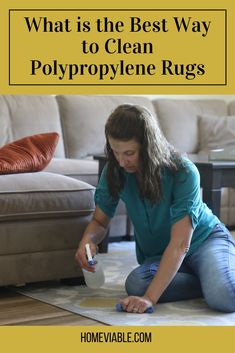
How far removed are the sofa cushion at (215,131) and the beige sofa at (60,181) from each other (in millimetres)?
39

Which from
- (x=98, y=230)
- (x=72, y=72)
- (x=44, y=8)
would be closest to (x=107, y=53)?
(x=44, y=8)

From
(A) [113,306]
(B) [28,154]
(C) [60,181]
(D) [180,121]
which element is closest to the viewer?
(A) [113,306]

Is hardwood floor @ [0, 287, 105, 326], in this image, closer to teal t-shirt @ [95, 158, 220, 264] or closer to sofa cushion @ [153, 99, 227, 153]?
teal t-shirt @ [95, 158, 220, 264]

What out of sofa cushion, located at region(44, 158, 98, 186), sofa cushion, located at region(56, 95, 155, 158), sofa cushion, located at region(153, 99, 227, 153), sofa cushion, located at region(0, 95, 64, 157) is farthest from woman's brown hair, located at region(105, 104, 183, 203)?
sofa cushion, located at region(153, 99, 227, 153)

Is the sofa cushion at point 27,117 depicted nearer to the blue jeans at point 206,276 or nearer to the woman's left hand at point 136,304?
the blue jeans at point 206,276

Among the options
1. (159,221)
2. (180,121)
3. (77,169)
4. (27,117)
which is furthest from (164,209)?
(180,121)

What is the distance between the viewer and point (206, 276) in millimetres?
2111

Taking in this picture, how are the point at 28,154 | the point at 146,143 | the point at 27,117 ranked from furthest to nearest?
1. the point at 27,117
2. the point at 28,154
3. the point at 146,143

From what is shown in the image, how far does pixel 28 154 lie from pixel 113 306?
0.72 m

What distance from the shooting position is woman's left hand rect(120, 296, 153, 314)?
6.56ft

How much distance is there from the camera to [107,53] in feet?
8.79

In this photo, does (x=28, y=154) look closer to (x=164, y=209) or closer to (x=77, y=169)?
(x=164, y=209)

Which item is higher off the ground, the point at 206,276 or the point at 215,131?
the point at 215,131

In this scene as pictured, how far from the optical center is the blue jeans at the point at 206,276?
6.77 ft
